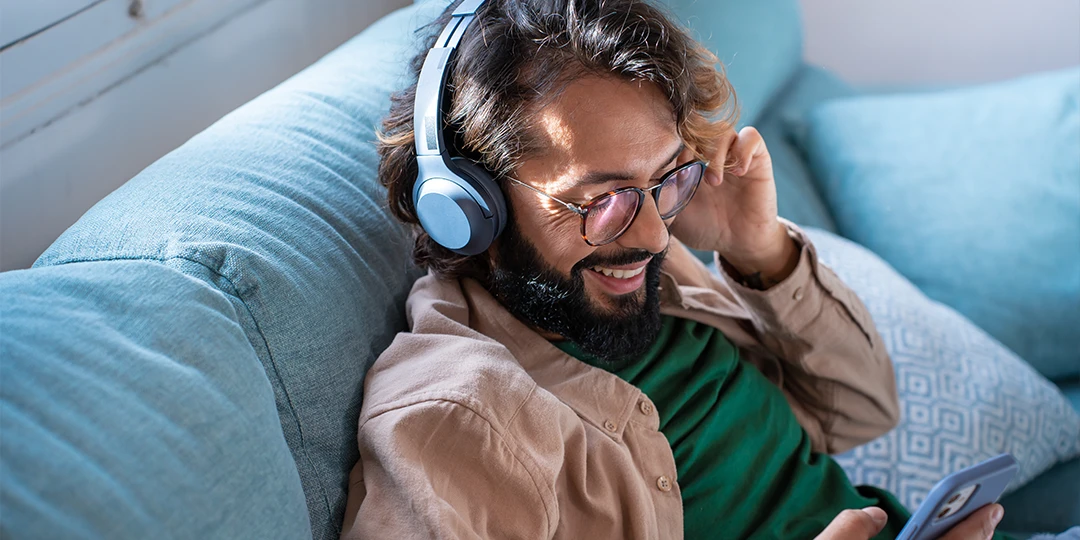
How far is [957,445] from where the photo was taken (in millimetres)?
1446

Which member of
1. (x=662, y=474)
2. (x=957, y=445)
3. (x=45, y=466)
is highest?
(x=45, y=466)

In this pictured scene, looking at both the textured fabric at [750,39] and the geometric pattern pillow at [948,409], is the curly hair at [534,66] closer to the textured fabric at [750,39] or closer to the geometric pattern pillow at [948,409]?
the textured fabric at [750,39]

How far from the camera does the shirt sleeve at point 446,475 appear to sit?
83 cm

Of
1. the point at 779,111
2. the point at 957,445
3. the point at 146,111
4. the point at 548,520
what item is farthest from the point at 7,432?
the point at 779,111

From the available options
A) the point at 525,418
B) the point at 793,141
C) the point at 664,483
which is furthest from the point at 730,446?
the point at 793,141

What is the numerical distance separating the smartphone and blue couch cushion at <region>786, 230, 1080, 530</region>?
1.20 feet

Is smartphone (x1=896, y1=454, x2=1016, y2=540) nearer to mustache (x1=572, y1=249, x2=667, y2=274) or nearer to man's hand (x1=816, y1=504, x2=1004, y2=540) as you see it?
man's hand (x1=816, y1=504, x2=1004, y2=540)

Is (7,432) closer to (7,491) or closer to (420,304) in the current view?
(7,491)

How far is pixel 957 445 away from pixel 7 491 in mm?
1389

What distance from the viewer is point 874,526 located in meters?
1.06

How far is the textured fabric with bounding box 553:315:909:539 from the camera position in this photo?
112 cm

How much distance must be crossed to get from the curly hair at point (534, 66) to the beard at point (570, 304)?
0.06 metres

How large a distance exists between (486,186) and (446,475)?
33 centimetres

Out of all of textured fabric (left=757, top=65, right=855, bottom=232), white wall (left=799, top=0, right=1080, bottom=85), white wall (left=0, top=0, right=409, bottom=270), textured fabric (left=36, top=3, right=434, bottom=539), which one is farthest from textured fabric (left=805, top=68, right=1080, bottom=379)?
white wall (left=0, top=0, right=409, bottom=270)
